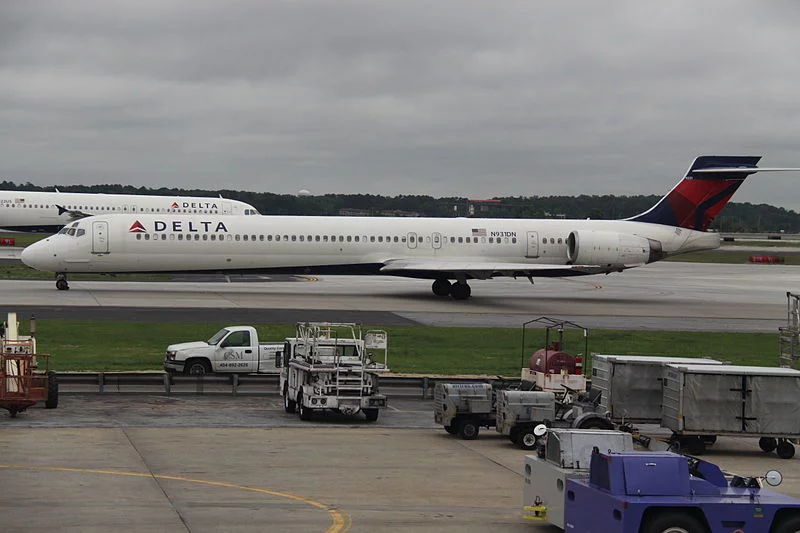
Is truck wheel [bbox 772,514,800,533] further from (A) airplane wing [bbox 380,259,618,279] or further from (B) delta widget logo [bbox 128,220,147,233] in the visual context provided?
(B) delta widget logo [bbox 128,220,147,233]

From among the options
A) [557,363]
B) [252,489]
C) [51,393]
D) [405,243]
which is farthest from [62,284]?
[252,489]

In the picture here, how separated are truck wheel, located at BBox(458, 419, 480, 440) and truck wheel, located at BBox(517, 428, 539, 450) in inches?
50.4

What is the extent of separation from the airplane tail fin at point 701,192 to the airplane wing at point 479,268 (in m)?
6.50

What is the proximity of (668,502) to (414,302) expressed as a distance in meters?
40.3

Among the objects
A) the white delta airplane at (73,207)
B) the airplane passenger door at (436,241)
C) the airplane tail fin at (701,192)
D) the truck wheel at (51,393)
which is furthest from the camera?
the white delta airplane at (73,207)

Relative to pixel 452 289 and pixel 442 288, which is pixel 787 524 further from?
pixel 442 288

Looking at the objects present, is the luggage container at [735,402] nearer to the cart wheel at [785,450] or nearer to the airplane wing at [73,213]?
the cart wheel at [785,450]

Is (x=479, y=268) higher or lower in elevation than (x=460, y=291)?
higher

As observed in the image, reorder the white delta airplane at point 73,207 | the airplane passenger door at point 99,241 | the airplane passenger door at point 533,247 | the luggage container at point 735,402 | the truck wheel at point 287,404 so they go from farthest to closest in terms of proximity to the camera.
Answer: the white delta airplane at point 73,207 < the airplane passenger door at point 533,247 < the airplane passenger door at point 99,241 < the truck wheel at point 287,404 < the luggage container at point 735,402

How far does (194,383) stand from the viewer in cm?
2998

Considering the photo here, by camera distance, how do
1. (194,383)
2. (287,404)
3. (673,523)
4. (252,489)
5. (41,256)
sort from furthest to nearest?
1. (41,256)
2. (194,383)
3. (287,404)
4. (252,489)
5. (673,523)

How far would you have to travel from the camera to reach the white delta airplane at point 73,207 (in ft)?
297

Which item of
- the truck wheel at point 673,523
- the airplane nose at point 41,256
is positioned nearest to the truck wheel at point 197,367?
the truck wheel at point 673,523

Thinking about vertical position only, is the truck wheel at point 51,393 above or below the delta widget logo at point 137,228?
below
